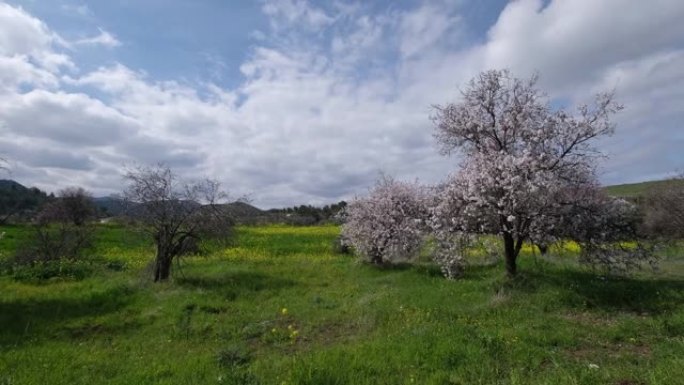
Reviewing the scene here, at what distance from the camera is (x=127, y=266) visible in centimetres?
2686

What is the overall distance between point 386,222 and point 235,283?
8.70m

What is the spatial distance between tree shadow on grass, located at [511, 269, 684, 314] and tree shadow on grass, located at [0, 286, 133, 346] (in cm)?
1313

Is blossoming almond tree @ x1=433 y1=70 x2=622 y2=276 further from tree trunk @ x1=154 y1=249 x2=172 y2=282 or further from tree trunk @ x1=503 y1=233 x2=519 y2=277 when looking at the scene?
tree trunk @ x1=154 y1=249 x2=172 y2=282

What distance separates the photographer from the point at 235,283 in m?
20.3

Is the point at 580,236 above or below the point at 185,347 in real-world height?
above

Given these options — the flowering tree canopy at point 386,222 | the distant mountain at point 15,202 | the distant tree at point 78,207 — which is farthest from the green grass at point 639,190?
the distant tree at point 78,207

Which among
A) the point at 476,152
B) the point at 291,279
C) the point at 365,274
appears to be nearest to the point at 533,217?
the point at 476,152

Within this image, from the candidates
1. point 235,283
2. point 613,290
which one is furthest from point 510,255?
point 235,283

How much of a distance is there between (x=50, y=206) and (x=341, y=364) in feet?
133

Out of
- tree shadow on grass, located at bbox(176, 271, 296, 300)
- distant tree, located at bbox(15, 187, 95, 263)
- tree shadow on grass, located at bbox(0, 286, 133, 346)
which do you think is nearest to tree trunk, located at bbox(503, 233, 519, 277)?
tree shadow on grass, located at bbox(176, 271, 296, 300)

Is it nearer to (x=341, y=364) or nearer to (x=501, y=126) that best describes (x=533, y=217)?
(x=501, y=126)

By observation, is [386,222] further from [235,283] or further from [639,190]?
[639,190]

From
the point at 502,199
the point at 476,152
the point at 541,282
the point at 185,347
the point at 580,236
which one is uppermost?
the point at 476,152

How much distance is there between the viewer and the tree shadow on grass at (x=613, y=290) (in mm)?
13625
